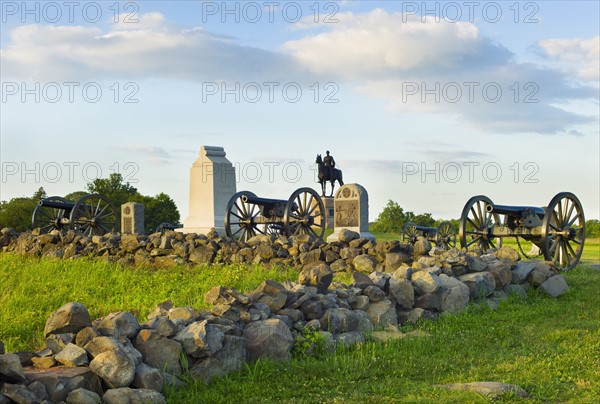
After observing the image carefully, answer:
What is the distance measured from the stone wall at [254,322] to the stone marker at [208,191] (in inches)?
308

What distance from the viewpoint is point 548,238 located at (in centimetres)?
1431

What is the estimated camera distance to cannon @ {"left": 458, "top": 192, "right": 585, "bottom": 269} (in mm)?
14344

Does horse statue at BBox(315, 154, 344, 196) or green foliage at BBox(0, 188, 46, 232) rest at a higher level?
horse statue at BBox(315, 154, 344, 196)

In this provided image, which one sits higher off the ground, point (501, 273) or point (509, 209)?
point (509, 209)

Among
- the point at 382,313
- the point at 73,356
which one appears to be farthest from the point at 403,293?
the point at 73,356

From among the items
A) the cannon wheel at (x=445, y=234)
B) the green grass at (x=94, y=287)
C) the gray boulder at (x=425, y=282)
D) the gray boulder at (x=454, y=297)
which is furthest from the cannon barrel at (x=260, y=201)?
the gray boulder at (x=425, y=282)

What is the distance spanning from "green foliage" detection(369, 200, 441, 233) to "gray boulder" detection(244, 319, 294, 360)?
3232 centimetres

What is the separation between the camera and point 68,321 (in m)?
5.49

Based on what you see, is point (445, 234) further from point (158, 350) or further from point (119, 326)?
point (119, 326)

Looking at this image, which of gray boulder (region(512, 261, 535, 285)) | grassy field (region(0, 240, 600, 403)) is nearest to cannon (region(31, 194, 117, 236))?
grassy field (region(0, 240, 600, 403))

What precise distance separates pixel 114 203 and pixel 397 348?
97.7ft

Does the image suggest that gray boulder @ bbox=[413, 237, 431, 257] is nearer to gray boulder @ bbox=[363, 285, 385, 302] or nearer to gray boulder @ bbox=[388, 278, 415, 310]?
gray boulder @ bbox=[388, 278, 415, 310]

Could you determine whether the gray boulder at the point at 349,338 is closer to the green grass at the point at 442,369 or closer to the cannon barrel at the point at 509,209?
the green grass at the point at 442,369

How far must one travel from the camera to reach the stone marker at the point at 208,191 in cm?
2019
